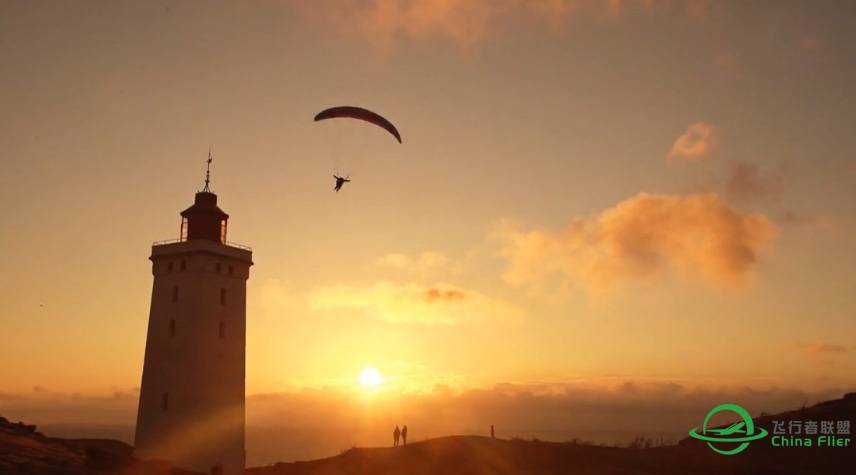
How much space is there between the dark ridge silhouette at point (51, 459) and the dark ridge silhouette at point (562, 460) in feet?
34.2

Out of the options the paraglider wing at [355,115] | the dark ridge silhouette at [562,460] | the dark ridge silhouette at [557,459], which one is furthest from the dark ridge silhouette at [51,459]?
the paraglider wing at [355,115]

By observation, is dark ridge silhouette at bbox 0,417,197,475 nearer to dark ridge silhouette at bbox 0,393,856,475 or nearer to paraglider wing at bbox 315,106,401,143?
dark ridge silhouette at bbox 0,393,856,475

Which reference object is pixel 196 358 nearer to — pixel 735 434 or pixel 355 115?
pixel 355 115

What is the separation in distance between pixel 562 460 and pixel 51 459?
2158 cm

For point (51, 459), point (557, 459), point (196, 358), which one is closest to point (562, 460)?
point (557, 459)

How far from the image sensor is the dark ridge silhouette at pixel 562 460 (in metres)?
31.2

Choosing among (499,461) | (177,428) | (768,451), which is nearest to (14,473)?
(177,428)

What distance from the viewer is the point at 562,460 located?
107 ft

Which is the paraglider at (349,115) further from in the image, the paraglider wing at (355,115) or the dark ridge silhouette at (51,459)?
the dark ridge silhouette at (51,459)

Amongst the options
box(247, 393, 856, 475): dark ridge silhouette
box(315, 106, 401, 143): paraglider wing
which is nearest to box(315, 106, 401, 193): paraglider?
box(315, 106, 401, 143): paraglider wing

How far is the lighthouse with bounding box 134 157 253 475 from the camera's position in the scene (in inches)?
1420

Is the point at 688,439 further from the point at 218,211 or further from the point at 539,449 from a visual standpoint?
the point at 218,211

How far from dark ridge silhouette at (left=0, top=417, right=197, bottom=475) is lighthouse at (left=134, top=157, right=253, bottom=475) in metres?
10.7

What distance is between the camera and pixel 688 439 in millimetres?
37156
